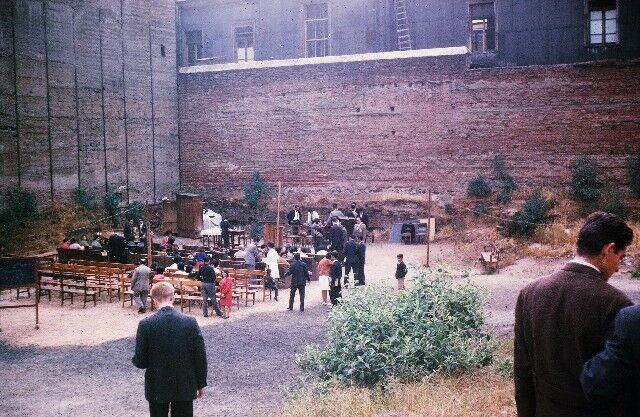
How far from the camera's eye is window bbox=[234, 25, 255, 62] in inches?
1152

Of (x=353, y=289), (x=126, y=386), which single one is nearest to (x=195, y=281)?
(x=126, y=386)

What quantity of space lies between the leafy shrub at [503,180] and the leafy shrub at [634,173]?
12.8 feet

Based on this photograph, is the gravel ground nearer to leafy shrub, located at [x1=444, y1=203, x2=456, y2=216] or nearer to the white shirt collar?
the white shirt collar

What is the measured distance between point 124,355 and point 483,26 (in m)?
20.6

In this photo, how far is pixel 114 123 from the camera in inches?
979

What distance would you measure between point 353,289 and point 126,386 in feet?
11.7

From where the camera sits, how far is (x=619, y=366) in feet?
8.52

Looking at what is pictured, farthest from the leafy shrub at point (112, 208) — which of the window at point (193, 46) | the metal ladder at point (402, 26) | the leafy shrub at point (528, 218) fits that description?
the leafy shrub at point (528, 218)

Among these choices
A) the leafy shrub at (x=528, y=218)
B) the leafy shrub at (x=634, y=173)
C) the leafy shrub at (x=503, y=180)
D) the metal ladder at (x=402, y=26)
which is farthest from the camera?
the metal ladder at (x=402, y=26)

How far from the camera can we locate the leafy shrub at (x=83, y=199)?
76.9 feet

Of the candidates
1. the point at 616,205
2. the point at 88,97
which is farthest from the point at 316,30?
the point at 616,205

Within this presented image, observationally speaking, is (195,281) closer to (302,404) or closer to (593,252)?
(302,404)

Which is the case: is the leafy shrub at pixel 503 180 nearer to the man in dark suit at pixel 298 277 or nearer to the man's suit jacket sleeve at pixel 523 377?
the man in dark suit at pixel 298 277

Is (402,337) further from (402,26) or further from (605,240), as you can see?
(402,26)
